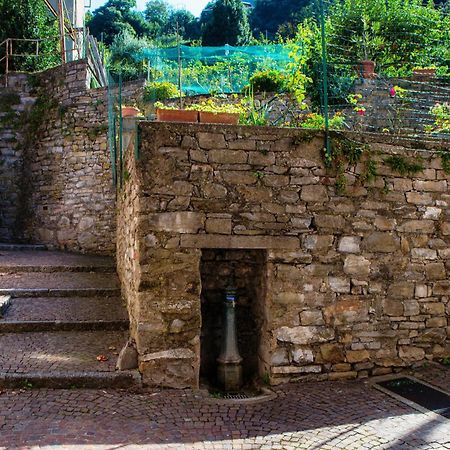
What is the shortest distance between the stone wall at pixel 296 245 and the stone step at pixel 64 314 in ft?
4.38

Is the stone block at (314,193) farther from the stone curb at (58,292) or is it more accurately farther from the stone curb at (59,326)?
the stone curb at (58,292)

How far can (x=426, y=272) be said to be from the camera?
17.7 feet

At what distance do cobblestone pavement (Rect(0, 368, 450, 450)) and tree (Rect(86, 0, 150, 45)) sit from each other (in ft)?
98.3

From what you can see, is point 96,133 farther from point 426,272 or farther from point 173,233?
point 426,272

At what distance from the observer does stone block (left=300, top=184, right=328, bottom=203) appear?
5066 mm

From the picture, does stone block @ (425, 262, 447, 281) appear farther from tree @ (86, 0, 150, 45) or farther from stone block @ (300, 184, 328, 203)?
tree @ (86, 0, 150, 45)

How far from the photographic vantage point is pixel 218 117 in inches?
200

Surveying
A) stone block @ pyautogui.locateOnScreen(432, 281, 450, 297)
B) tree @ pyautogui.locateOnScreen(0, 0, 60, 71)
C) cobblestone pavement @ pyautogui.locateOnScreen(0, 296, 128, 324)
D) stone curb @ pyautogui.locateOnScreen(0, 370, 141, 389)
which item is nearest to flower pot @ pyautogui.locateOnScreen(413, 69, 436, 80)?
stone block @ pyautogui.locateOnScreen(432, 281, 450, 297)

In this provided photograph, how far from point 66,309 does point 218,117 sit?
350 cm

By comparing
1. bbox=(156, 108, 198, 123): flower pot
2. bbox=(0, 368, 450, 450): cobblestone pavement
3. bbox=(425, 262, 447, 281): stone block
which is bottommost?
bbox=(0, 368, 450, 450): cobblestone pavement

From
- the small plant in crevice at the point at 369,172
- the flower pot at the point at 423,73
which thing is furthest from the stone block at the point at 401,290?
the flower pot at the point at 423,73

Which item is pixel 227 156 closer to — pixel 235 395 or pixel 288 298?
pixel 288 298

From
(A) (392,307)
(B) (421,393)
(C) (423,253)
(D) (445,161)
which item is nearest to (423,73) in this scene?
(D) (445,161)

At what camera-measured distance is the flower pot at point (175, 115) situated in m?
4.95
